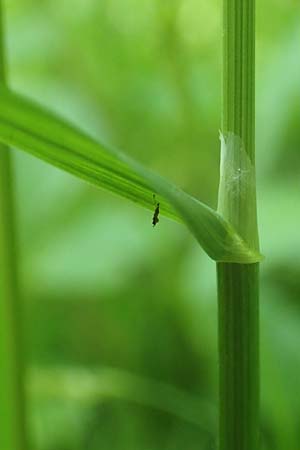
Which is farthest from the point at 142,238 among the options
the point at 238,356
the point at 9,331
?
the point at 238,356

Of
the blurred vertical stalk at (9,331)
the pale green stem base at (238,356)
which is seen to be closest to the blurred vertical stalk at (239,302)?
the pale green stem base at (238,356)

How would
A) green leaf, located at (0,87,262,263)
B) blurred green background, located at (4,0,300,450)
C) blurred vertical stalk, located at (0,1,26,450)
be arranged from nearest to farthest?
green leaf, located at (0,87,262,263) → blurred vertical stalk, located at (0,1,26,450) → blurred green background, located at (4,0,300,450)

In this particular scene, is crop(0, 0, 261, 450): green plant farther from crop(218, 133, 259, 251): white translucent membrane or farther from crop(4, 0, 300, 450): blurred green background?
crop(4, 0, 300, 450): blurred green background

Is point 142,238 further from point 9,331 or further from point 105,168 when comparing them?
point 105,168

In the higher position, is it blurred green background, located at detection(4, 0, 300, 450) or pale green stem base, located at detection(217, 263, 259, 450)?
blurred green background, located at detection(4, 0, 300, 450)

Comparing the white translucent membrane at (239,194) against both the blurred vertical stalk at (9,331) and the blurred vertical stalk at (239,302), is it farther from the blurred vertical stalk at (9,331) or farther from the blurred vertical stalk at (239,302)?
the blurred vertical stalk at (9,331)

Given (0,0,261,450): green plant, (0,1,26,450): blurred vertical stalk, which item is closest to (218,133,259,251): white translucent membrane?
(0,0,261,450): green plant
